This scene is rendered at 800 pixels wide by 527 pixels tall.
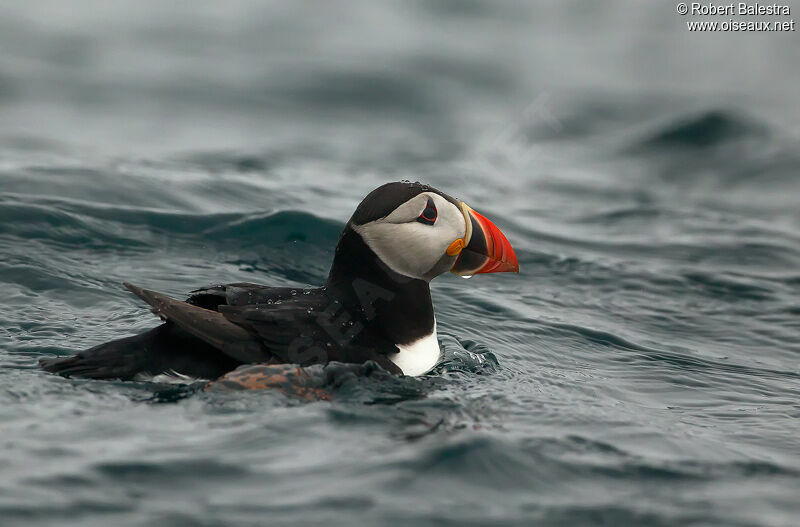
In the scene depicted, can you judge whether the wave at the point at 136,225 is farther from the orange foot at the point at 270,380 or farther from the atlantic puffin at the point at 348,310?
the orange foot at the point at 270,380

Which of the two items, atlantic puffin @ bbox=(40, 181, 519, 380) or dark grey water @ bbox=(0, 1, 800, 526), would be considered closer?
dark grey water @ bbox=(0, 1, 800, 526)

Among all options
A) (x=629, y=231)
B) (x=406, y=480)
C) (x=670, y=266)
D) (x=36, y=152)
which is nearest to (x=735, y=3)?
(x=629, y=231)

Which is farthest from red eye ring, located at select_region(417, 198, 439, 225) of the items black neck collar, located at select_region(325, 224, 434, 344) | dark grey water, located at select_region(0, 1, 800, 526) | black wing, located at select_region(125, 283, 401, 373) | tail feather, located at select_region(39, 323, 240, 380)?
tail feather, located at select_region(39, 323, 240, 380)

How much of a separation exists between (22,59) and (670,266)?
12068 millimetres

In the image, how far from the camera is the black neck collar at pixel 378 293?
5.64 m

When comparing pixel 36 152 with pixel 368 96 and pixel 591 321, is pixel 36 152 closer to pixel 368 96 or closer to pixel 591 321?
pixel 368 96

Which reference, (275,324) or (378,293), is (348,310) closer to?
(378,293)

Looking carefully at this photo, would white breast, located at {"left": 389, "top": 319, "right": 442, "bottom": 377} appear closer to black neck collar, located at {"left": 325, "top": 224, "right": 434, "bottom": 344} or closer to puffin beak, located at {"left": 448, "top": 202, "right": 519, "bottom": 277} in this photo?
black neck collar, located at {"left": 325, "top": 224, "right": 434, "bottom": 344}

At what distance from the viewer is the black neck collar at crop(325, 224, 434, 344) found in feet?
18.5

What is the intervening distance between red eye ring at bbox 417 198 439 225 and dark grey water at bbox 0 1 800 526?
92cm

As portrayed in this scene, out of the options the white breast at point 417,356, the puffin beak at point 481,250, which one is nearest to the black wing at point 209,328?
the white breast at point 417,356

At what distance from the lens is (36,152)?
39.4 ft

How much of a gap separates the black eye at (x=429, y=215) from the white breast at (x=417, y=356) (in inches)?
26.2

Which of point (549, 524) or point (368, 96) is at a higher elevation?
point (368, 96)
